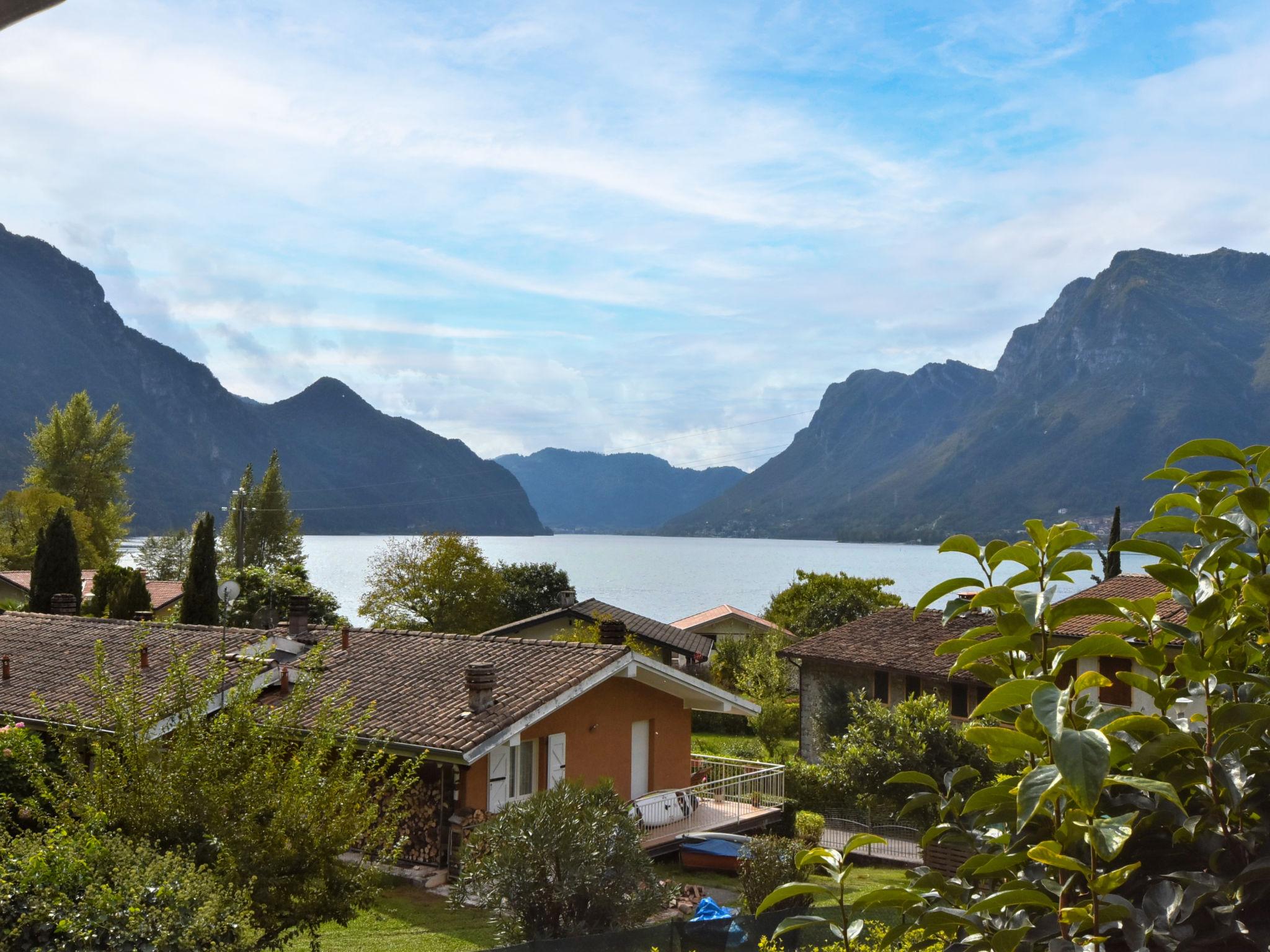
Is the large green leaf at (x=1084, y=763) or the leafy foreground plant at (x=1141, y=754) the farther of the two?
the leafy foreground plant at (x=1141, y=754)

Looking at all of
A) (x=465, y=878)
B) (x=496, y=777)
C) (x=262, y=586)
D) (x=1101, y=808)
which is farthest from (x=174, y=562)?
(x=1101, y=808)

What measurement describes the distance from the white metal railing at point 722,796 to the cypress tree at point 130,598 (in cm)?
2190

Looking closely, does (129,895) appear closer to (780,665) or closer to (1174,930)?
(1174,930)

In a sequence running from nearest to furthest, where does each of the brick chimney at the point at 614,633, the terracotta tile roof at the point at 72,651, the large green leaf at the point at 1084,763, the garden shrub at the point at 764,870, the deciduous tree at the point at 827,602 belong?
1. the large green leaf at the point at 1084,763
2. the garden shrub at the point at 764,870
3. the terracotta tile roof at the point at 72,651
4. the brick chimney at the point at 614,633
5. the deciduous tree at the point at 827,602

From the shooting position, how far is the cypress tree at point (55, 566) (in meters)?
41.1

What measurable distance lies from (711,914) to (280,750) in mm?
8973

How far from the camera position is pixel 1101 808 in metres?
2.44

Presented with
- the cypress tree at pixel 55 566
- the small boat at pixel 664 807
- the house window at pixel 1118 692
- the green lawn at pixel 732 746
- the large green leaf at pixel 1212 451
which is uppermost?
the large green leaf at pixel 1212 451

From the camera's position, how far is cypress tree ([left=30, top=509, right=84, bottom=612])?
1617 inches

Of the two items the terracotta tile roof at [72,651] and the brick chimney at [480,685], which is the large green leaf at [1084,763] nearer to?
the brick chimney at [480,685]

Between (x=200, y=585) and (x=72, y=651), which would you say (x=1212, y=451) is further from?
(x=200, y=585)

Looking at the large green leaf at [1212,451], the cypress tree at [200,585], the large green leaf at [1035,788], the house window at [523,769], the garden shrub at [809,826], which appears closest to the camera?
the large green leaf at [1035,788]

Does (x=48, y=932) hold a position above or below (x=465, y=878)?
above

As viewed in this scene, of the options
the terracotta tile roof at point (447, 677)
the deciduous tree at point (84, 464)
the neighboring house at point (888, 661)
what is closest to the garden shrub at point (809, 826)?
the terracotta tile roof at point (447, 677)
